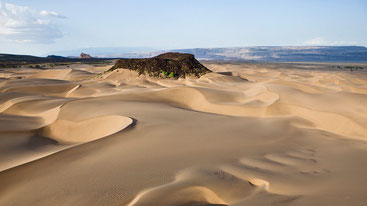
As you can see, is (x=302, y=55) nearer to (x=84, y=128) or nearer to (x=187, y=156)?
(x=84, y=128)

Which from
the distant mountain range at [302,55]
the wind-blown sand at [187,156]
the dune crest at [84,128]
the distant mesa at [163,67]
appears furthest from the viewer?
the distant mountain range at [302,55]

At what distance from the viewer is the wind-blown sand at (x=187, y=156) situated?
7.32 feet

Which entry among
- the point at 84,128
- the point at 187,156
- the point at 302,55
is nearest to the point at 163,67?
the point at 84,128

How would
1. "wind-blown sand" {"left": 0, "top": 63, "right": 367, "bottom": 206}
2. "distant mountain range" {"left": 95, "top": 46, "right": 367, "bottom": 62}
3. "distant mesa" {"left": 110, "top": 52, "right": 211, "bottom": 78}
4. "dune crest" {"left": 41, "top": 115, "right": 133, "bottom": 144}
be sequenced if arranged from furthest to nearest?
"distant mountain range" {"left": 95, "top": 46, "right": 367, "bottom": 62} → "distant mesa" {"left": 110, "top": 52, "right": 211, "bottom": 78} → "dune crest" {"left": 41, "top": 115, "right": 133, "bottom": 144} → "wind-blown sand" {"left": 0, "top": 63, "right": 367, "bottom": 206}

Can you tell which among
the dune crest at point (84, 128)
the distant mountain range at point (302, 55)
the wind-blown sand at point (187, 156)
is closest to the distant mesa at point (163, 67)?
the wind-blown sand at point (187, 156)

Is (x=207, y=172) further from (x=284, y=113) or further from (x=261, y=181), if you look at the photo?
(x=284, y=113)

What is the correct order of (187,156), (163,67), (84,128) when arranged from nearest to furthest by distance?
(187,156)
(84,128)
(163,67)

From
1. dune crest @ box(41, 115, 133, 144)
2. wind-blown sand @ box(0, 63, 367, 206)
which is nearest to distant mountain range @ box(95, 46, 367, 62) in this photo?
wind-blown sand @ box(0, 63, 367, 206)

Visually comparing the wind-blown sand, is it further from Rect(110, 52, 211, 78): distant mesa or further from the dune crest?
Rect(110, 52, 211, 78): distant mesa

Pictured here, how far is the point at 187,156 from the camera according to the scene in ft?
10.4

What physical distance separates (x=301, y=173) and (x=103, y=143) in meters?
2.53

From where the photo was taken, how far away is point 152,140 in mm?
3713

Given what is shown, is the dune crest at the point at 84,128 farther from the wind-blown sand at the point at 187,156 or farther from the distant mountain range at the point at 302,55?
the distant mountain range at the point at 302,55

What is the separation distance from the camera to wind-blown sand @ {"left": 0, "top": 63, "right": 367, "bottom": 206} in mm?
2230
